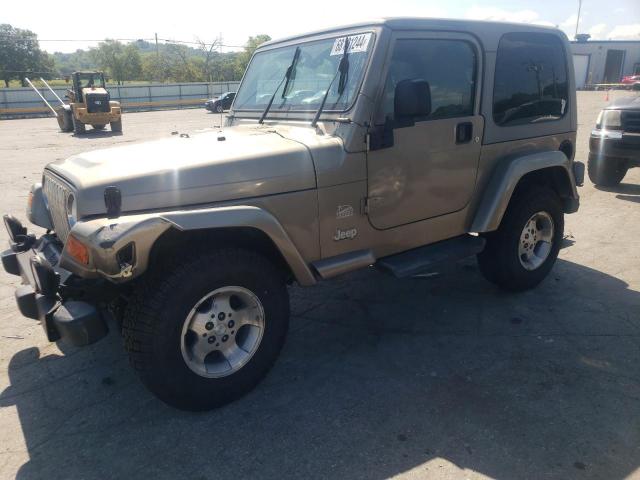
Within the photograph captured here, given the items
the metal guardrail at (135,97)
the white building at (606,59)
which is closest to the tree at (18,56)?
the metal guardrail at (135,97)

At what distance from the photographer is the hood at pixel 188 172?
2.68 m

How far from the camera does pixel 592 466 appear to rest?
8.24 feet

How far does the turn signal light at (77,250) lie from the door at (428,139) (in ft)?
5.76

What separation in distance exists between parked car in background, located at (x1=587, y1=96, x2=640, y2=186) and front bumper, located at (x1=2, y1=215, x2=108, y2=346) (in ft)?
26.1

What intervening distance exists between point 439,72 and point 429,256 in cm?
135

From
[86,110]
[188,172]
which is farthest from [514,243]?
[86,110]

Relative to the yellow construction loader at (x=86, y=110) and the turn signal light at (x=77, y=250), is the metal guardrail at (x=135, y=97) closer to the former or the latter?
the yellow construction loader at (x=86, y=110)

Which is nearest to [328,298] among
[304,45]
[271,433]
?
[271,433]

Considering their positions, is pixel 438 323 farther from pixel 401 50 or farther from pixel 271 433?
pixel 401 50

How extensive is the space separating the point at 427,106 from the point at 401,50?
0.53m

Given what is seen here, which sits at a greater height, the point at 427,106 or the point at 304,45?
the point at 304,45

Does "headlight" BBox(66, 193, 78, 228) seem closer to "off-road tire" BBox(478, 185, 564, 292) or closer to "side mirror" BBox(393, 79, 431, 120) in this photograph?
"side mirror" BBox(393, 79, 431, 120)

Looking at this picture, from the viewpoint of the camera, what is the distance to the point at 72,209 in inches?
110

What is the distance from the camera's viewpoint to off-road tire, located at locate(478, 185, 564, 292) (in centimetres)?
430
